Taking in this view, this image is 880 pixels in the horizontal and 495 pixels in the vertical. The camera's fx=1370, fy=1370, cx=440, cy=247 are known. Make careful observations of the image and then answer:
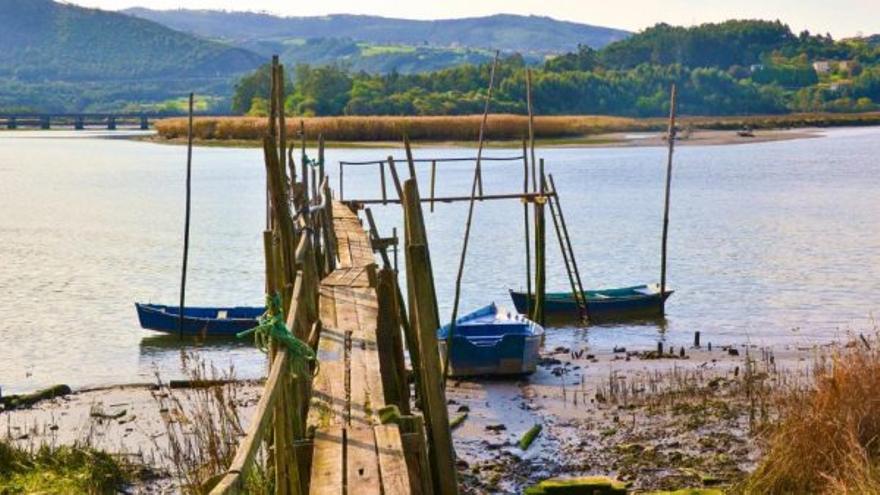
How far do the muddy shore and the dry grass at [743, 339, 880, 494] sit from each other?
1778 mm

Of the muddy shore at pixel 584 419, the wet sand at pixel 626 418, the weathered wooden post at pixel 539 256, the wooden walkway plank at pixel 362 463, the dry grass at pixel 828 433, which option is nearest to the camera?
the wooden walkway plank at pixel 362 463

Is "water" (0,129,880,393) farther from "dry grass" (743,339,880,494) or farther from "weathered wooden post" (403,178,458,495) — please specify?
"weathered wooden post" (403,178,458,495)

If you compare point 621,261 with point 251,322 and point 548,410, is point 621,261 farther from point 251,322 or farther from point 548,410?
point 548,410

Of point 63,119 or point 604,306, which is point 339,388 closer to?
point 604,306

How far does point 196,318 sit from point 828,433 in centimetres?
1699

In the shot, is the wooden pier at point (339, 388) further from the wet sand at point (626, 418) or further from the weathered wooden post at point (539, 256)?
the weathered wooden post at point (539, 256)

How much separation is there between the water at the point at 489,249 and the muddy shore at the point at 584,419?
9.61 ft

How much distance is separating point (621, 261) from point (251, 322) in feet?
57.5

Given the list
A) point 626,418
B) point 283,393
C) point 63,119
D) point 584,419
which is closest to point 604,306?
point 584,419

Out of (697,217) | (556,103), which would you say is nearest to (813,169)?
(697,217)

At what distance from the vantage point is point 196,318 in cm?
2722

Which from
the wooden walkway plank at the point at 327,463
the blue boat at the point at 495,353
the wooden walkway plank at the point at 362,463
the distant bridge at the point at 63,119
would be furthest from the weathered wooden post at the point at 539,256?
the distant bridge at the point at 63,119

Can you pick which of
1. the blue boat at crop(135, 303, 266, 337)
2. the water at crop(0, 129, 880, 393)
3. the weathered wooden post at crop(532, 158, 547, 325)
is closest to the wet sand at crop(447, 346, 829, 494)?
the weathered wooden post at crop(532, 158, 547, 325)

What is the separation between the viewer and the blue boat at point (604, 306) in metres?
28.7
